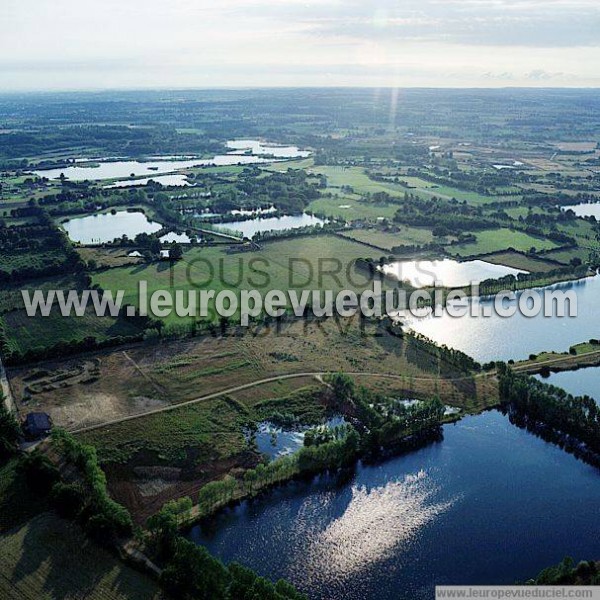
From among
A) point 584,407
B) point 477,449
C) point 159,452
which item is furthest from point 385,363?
point 159,452

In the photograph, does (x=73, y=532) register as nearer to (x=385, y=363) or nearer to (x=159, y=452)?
(x=159, y=452)

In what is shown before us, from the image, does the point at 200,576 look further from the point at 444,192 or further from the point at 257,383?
the point at 444,192

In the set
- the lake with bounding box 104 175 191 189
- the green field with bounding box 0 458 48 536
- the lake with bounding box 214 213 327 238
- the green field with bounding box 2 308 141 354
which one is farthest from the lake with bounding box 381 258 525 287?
the lake with bounding box 104 175 191 189

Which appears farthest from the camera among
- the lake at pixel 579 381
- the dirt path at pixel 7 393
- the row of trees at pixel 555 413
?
the lake at pixel 579 381

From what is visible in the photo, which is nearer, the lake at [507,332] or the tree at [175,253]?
the lake at [507,332]

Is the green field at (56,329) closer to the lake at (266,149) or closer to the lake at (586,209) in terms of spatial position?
the lake at (586,209)

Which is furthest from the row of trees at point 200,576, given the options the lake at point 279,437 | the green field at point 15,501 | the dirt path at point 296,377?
the dirt path at point 296,377

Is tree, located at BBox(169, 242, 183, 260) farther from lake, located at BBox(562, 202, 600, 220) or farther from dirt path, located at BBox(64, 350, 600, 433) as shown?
lake, located at BBox(562, 202, 600, 220)
